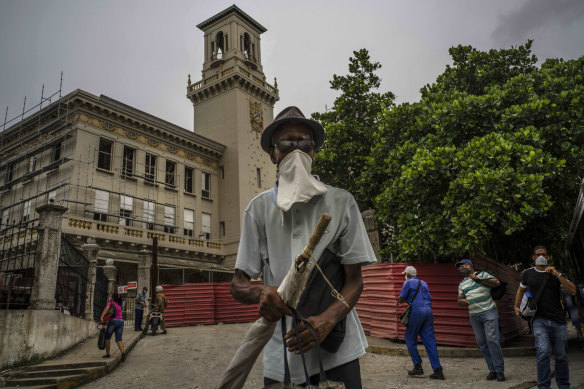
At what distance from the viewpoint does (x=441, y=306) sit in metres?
9.53

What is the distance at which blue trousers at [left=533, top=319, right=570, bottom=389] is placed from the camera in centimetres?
505

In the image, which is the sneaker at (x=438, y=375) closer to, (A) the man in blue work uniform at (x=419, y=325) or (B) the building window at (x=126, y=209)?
(A) the man in blue work uniform at (x=419, y=325)

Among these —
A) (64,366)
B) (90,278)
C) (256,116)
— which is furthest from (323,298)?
(256,116)

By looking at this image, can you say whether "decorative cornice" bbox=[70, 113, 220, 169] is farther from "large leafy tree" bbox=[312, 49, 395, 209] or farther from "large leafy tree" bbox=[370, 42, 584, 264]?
"large leafy tree" bbox=[370, 42, 584, 264]

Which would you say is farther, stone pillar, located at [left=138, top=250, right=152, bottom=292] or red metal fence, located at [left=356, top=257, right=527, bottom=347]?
stone pillar, located at [left=138, top=250, right=152, bottom=292]

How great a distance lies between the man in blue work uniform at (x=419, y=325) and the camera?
684 centimetres


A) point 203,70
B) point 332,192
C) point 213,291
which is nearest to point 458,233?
point 332,192

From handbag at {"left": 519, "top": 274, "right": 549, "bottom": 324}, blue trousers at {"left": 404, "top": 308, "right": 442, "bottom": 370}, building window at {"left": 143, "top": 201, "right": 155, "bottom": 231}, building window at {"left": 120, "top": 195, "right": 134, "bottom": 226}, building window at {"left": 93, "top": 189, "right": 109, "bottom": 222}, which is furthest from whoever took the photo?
building window at {"left": 143, "top": 201, "right": 155, "bottom": 231}

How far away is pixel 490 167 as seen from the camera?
9.27 meters

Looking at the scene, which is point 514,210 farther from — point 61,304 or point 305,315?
point 61,304

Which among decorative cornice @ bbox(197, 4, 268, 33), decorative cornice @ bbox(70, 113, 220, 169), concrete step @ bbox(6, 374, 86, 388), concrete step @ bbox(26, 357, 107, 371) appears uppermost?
decorative cornice @ bbox(197, 4, 268, 33)

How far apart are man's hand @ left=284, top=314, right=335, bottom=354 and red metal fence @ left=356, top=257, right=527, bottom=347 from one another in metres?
8.56

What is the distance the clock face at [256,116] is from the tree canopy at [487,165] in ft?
77.6

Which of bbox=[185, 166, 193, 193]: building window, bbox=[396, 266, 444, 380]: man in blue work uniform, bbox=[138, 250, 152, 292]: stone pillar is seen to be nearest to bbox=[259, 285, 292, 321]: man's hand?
bbox=[396, 266, 444, 380]: man in blue work uniform
